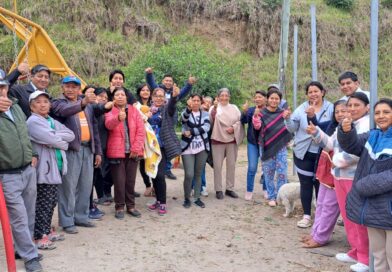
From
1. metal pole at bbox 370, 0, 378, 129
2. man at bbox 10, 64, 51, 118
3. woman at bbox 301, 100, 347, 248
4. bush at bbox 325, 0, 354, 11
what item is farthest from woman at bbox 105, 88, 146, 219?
bush at bbox 325, 0, 354, 11

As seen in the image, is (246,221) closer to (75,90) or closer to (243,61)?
(75,90)

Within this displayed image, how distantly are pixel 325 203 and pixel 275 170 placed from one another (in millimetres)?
1677

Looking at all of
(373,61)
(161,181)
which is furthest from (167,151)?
(373,61)

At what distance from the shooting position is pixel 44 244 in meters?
4.19

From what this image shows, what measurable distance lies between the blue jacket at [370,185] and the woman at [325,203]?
3.14ft

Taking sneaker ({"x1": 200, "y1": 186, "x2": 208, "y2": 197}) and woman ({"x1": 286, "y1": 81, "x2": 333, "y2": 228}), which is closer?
woman ({"x1": 286, "y1": 81, "x2": 333, "y2": 228})

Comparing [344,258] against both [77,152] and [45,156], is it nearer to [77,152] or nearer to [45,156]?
[77,152]

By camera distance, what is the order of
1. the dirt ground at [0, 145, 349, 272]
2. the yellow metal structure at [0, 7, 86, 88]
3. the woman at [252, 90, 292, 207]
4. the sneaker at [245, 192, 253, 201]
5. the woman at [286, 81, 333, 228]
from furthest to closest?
the yellow metal structure at [0, 7, 86, 88]
the sneaker at [245, 192, 253, 201]
the woman at [252, 90, 292, 207]
the woman at [286, 81, 333, 228]
the dirt ground at [0, 145, 349, 272]

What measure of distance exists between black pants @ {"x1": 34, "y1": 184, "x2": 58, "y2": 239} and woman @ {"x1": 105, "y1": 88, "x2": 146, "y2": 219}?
41.8 inches

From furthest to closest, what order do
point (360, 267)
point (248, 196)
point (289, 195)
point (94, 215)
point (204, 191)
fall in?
point (204, 191) < point (248, 196) < point (289, 195) < point (94, 215) < point (360, 267)

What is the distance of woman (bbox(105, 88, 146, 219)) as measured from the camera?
511 centimetres

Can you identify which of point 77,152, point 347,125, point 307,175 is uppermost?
point 347,125

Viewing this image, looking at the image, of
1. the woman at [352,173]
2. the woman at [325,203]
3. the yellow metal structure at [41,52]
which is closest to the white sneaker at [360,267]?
the woman at [352,173]

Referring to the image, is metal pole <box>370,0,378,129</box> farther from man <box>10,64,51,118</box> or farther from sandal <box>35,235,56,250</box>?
sandal <box>35,235,56,250</box>
